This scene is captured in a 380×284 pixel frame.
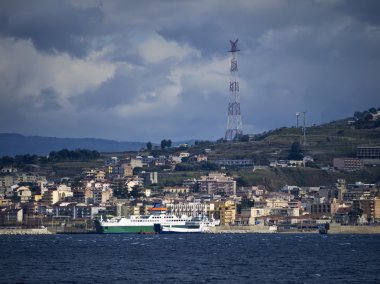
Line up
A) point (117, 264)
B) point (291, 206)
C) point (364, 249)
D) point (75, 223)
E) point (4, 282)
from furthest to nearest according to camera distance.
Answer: point (291, 206), point (75, 223), point (364, 249), point (117, 264), point (4, 282)

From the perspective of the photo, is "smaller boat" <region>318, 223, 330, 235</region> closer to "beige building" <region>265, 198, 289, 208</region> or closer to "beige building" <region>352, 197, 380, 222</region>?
"beige building" <region>352, 197, 380, 222</region>

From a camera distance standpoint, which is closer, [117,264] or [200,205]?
[117,264]

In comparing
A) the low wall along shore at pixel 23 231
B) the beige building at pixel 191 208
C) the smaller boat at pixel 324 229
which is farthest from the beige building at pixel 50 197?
the smaller boat at pixel 324 229

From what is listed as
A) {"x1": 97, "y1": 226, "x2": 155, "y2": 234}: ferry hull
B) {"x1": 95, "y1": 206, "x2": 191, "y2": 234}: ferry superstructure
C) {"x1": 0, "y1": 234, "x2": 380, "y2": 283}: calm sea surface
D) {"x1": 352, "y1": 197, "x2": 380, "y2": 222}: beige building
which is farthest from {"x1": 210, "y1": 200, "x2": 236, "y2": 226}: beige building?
{"x1": 0, "y1": 234, "x2": 380, "y2": 283}: calm sea surface

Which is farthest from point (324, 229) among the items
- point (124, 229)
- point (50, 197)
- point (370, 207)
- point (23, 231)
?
point (50, 197)

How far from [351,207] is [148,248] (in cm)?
7845

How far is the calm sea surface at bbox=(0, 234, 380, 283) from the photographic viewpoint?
229ft

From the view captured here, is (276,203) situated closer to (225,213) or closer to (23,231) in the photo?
(225,213)

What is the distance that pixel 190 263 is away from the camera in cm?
8394

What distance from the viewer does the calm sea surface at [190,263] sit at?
69.8m

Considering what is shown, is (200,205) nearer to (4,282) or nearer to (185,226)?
(185,226)

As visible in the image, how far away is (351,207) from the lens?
183875 mm

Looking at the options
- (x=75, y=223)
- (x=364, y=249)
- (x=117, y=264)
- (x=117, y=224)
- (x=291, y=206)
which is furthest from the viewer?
(x=291, y=206)

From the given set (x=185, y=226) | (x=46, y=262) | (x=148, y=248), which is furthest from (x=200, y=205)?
(x=46, y=262)
